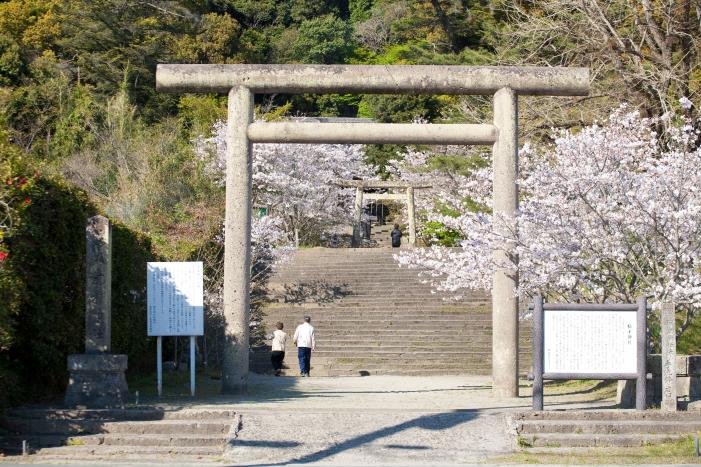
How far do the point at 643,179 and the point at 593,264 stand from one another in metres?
1.37

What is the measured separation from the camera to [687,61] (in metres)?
24.1

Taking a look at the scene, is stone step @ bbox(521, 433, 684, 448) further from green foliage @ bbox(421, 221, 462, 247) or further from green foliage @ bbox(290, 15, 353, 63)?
green foliage @ bbox(290, 15, 353, 63)

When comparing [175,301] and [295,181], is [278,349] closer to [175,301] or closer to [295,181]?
[175,301]

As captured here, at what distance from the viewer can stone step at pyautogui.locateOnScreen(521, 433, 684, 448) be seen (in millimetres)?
10852

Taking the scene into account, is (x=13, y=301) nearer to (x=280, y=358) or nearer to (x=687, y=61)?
(x=280, y=358)

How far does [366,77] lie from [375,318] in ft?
43.5

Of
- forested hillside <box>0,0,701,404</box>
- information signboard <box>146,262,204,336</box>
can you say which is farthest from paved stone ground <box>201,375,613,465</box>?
forested hillside <box>0,0,701,404</box>

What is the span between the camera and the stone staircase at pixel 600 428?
1086 centimetres

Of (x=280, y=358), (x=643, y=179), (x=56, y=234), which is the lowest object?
(x=280, y=358)

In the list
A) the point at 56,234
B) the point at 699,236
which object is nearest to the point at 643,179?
the point at 699,236

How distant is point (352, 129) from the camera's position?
49.2ft

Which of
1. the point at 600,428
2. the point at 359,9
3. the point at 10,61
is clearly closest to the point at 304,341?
the point at 600,428

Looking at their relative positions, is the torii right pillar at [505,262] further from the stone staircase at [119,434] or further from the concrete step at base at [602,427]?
the stone staircase at [119,434]

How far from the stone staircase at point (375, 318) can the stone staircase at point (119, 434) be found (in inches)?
492
